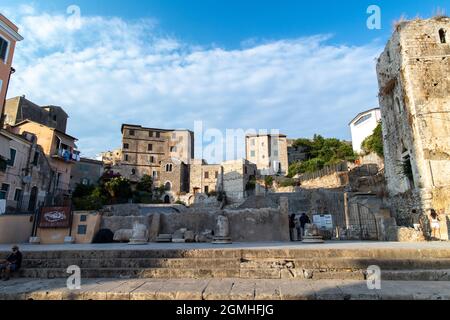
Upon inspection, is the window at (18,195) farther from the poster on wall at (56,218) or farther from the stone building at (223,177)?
the stone building at (223,177)

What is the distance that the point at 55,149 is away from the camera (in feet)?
106

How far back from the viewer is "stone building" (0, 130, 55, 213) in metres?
24.3

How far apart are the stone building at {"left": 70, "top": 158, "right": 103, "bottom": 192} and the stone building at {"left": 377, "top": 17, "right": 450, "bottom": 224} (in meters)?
45.3

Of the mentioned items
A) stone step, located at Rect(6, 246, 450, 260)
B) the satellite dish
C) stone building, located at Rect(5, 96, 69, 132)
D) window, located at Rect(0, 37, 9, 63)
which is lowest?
Answer: stone step, located at Rect(6, 246, 450, 260)

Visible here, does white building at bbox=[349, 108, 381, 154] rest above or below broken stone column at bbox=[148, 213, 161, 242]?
above

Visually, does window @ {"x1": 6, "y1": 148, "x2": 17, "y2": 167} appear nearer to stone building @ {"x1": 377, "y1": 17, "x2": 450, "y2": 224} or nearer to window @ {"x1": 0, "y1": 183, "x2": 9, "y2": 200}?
window @ {"x1": 0, "y1": 183, "x2": 9, "y2": 200}

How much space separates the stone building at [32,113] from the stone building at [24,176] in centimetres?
1286

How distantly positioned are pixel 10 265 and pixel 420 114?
20.8 metres

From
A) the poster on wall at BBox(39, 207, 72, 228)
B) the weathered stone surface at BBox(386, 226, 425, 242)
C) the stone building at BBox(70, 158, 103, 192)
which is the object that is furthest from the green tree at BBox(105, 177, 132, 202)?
the weathered stone surface at BBox(386, 226, 425, 242)

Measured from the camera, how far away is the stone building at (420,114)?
15.8 metres

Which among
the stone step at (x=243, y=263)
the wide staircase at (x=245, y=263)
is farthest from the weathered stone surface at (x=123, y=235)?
the stone step at (x=243, y=263)
